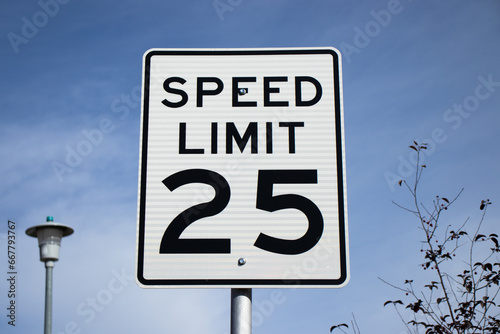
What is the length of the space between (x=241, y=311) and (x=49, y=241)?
331 cm

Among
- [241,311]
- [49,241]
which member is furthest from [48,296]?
[241,311]

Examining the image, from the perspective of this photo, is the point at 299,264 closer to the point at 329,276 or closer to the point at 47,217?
the point at 329,276

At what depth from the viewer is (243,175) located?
7.17 ft

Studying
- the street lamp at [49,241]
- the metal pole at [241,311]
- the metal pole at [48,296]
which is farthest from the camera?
the street lamp at [49,241]

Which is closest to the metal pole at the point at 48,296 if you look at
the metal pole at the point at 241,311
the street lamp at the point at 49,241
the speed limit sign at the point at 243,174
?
the street lamp at the point at 49,241

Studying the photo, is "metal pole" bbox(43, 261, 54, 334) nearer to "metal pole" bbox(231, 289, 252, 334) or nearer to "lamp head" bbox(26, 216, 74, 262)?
"lamp head" bbox(26, 216, 74, 262)

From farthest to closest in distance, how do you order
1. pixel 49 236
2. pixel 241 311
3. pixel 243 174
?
pixel 49 236 < pixel 243 174 < pixel 241 311

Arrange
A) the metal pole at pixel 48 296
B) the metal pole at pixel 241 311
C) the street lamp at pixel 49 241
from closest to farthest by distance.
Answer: the metal pole at pixel 241 311 < the metal pole at pixel 48 296 < the street lamp at pixel 49 241

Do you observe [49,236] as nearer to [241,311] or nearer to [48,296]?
[48,296]

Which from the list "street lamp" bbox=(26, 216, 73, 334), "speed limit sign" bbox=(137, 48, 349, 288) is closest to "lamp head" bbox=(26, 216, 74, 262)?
"street lamp" bbox=(26, 216, 73, 334)

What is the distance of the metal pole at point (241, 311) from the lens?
2041mm

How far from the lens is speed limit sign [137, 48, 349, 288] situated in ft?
6.87

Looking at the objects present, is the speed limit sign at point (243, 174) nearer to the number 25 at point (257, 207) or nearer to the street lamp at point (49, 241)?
the number 25 at point (257, 207)

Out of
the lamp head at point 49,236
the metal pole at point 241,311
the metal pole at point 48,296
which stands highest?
the lamp head at point 49,236
